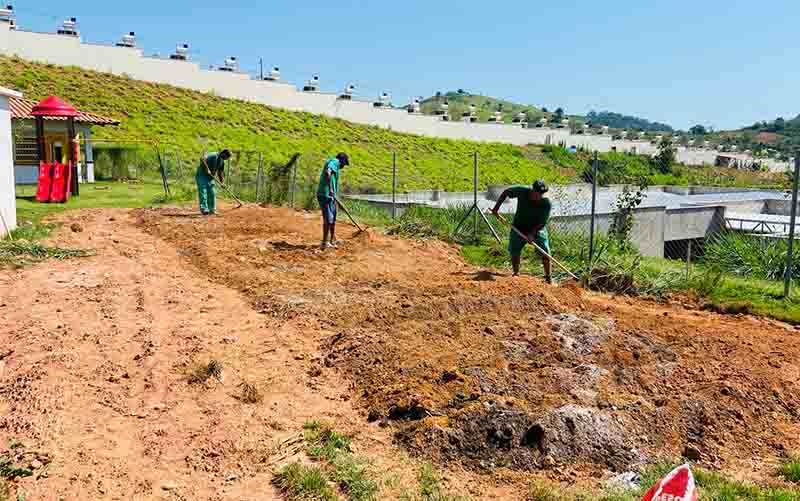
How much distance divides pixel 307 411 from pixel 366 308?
2720 mm

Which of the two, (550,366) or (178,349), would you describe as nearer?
(550,366)

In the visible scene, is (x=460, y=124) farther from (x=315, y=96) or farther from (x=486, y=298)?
(x=486, y=298)

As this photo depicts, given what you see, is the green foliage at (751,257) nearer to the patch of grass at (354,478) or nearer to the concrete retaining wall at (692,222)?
the concrete retaining wall at (692,222)

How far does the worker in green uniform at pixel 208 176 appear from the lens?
15027mm

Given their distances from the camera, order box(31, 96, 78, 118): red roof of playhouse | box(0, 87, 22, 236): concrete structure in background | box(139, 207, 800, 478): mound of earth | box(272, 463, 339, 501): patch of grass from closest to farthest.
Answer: box(272, 463, 339, 501): patch of grass → box(139, 207, 800, 478): mound of earth → box(0, 87, 22, 236): concrete structure in background → box(31, 96, 78, 118): red roof of playhouse

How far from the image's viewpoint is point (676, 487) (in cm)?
284

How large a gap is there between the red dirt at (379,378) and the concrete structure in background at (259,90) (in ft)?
116

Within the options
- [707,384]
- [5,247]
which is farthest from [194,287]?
[707,384]

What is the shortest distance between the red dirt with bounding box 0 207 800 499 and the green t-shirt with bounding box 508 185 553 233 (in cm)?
86

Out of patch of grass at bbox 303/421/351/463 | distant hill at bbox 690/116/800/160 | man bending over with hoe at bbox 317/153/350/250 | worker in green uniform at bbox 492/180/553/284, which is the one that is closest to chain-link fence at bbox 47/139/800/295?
worker in green uniform at bbox 492/180/553/284

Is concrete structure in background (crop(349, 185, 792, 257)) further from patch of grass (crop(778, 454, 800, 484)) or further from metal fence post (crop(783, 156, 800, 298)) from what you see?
patch of grass (crop(778, 454, 800, 484))

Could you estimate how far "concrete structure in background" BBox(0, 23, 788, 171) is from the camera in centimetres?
3994

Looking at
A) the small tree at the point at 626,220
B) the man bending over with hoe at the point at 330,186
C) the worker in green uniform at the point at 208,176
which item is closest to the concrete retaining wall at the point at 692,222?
the small tree at the point at 626,220

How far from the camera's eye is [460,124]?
60562 mm
